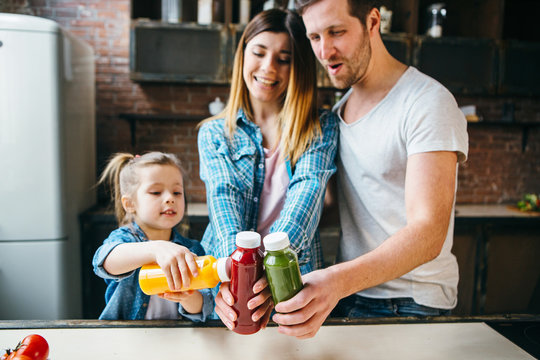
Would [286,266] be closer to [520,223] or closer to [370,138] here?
[370,138]

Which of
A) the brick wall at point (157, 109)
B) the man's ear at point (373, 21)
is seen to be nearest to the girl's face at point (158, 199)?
the man's ear at point (373, 21)

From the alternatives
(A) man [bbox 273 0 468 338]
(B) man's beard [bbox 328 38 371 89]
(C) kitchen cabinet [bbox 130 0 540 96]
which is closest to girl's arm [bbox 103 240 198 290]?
(A) man [bbox 273 0 468 338]

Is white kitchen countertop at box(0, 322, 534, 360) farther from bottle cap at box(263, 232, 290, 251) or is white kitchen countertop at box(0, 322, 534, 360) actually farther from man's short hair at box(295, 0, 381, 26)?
man's short hair at box(295, 0, 381, 26)

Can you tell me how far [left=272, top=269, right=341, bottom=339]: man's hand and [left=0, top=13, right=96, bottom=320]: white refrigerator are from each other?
6.76ft

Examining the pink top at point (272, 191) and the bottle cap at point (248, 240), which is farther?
the pink top at point (272, 191)

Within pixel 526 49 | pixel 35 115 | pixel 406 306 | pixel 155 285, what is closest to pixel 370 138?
pixel 406 306

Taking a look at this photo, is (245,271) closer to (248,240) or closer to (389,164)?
(248,240)

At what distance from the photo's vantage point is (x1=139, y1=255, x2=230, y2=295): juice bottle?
2.55 ft

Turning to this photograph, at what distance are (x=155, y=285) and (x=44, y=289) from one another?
1.95 meters

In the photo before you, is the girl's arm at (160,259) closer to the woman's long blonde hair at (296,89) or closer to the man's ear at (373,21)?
the woman's long blonde hair at (296,89)

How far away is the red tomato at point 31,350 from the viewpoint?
72cm

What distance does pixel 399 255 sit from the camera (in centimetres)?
93

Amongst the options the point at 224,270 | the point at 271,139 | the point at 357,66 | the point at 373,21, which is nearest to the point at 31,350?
the point at 224,270

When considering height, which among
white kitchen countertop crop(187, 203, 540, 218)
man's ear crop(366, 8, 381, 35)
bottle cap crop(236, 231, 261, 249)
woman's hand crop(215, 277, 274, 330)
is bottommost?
white kitchen countertop crop(187, 203, 540, 218)
